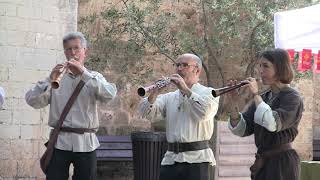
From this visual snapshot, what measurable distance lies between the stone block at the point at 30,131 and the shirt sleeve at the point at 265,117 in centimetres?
349

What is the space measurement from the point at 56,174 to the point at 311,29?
10.5 feet

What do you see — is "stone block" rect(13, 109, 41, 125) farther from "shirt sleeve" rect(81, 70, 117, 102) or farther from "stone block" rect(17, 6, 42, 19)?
"shirt sleeve" rect(81, 70, 117, 102)

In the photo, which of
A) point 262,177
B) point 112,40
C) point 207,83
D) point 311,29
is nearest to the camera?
point 262,177

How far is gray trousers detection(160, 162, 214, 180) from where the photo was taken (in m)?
4.09

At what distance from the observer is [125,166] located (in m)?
8.89

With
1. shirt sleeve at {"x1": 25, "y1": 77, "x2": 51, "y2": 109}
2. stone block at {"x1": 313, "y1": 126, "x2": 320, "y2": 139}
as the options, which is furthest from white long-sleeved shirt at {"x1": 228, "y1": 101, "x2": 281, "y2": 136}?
stone block at {"x1": 313, "y1": 126, "x2": 320, "y2": 139}

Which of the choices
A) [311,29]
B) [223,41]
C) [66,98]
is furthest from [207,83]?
[66,98]

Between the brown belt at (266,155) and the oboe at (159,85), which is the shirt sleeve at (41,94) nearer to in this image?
the oboe at (159,85)

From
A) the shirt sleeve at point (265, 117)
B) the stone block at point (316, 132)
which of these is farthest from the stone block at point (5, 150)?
the stone block at point (316, 132)

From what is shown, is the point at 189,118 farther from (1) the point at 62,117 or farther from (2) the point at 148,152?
(2) the point at 148,152

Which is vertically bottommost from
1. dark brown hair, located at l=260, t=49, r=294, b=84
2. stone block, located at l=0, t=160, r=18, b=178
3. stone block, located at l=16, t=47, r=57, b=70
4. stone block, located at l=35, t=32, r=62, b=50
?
stone block, located at l=0, t=160, r=18, b=178

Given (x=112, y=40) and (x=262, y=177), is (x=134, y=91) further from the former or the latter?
(x=262, y=177)

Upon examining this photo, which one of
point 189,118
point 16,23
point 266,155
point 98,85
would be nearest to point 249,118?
point 266,155

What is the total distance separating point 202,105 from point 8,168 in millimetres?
3008
